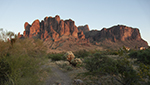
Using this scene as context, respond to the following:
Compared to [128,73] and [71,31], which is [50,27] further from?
[128,73]

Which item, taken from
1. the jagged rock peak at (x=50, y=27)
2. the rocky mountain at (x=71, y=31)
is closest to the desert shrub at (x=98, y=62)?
the rocky mountain at (x=71, y=31)

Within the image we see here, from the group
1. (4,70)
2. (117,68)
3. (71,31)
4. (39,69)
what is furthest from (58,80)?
(71,31)

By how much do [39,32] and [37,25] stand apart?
29.1 ft

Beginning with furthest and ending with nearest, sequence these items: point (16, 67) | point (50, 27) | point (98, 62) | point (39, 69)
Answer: point (50, 27) → point (98, 62) → point (39, 69) → point (16, 67)

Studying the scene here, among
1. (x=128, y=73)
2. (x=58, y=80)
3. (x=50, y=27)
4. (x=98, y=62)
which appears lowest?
(x=58, y=80)

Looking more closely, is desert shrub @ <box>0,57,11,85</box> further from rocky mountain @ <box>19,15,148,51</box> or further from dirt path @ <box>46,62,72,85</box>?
rocky mountain @ <box>19,15,148,51</box>

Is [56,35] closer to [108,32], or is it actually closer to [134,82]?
[108,32]

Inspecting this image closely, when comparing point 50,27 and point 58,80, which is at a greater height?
point 50,27

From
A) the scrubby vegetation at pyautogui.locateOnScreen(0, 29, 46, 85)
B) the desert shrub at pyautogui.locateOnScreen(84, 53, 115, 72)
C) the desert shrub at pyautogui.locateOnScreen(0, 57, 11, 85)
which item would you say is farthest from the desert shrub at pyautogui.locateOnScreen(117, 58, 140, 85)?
the desert shrub at pyautogui.locateOnScreen(0, 57, 11, 85)

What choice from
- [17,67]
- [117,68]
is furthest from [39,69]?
[117,68]

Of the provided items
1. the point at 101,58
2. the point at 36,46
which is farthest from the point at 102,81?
the point at 36,46

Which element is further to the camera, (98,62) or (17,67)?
(98,62)

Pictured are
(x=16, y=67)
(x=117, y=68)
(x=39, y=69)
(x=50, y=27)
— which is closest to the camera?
(x=16, y=67)

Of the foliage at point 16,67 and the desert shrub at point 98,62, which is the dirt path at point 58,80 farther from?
the desert shrub at point 98,62
